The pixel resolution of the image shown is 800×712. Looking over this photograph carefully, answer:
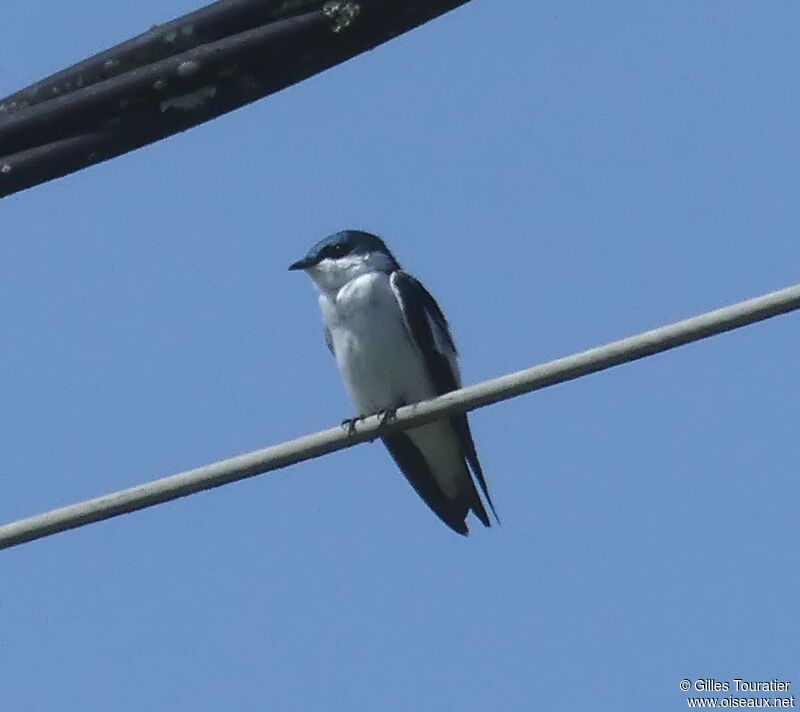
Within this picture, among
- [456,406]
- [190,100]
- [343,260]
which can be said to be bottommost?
[456,406]

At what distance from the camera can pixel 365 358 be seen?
8.04 metres

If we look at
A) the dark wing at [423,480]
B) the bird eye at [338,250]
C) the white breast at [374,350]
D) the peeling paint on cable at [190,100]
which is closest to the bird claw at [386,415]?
the white breast at [374,350]

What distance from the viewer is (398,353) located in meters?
8.09

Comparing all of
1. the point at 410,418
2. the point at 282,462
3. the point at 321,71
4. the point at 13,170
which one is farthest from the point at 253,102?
the point at 410,418

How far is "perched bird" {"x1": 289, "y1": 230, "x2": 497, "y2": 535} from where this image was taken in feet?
26.5

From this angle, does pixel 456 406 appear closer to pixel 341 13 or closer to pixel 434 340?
pixel 341 13

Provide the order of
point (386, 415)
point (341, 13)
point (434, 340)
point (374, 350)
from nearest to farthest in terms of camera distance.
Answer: point (341, 13) → point (386, 415) → point (374, 350) → point (434, 340)

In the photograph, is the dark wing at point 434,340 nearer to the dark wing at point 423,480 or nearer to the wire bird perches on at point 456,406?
the dark wing at point 423,480

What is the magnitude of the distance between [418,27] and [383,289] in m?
4.40

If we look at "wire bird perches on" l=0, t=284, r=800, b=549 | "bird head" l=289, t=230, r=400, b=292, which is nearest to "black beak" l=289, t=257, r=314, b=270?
"bird head" l=289, t=230, r=400, b=292

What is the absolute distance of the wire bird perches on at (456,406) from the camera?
393 centimetres

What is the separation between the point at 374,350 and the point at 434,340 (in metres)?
0.32

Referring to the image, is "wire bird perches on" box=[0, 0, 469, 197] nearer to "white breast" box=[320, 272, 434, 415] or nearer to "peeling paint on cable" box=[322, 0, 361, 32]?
"peeling paint on cable" box=[322, 0, 361, 32]

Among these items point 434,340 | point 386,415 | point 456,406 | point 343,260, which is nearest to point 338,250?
point 343,260
